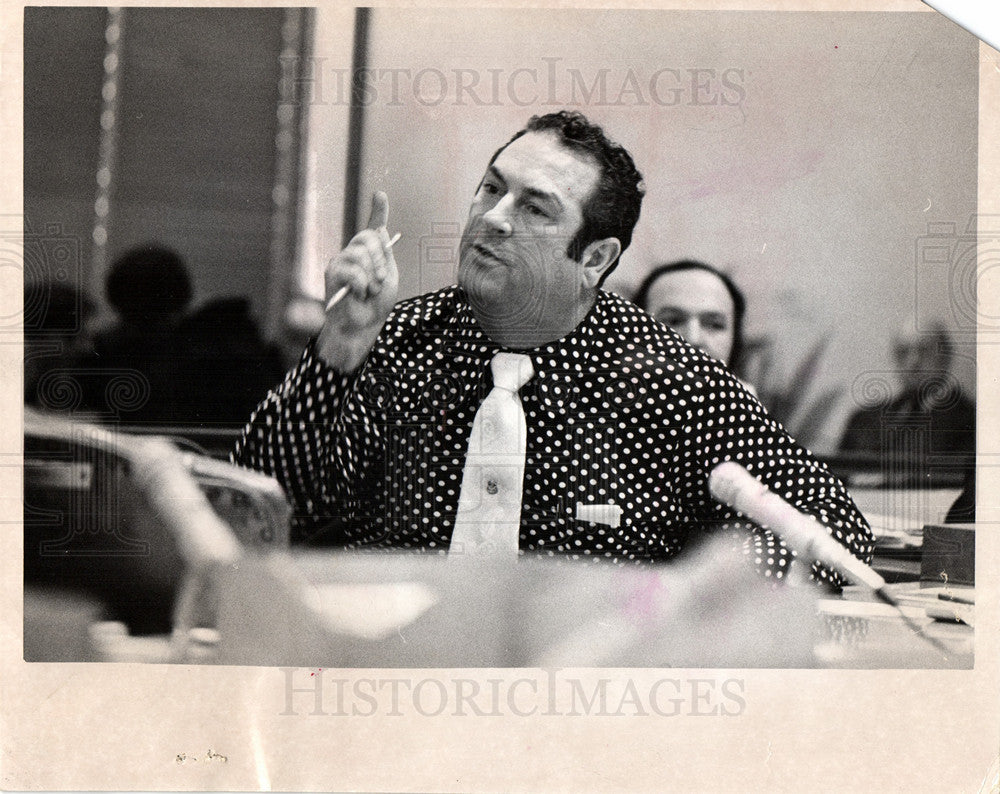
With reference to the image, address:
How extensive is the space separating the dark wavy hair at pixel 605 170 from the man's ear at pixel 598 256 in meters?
0.01

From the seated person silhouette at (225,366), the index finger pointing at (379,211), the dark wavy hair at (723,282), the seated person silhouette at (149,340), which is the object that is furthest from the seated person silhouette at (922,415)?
the seated person silhouette at (149,340)

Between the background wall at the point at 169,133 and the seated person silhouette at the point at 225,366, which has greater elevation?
the background wall at the point at 169,133

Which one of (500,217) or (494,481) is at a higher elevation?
(500,217)

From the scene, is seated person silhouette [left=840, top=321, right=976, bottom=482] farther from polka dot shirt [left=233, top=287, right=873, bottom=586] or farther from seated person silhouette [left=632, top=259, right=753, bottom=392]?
seated person silhouette [left=632, top=259, right=753, bottom=392]

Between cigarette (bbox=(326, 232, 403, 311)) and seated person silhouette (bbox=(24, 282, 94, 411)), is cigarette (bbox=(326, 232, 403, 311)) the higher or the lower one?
the higher one

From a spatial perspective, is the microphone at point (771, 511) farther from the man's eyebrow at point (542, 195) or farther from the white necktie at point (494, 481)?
the man's eyebrow at point (542, 195)

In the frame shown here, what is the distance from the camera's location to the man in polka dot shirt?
2.55 metres

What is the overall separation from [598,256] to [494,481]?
635 millimetres

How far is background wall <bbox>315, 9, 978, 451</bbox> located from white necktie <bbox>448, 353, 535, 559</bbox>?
37 cm

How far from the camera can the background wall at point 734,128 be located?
2566mm

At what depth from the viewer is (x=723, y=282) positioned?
101 inches

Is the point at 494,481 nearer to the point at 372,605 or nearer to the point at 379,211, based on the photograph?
the point at 372,605

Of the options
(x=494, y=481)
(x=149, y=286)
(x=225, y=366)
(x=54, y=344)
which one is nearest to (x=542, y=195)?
(x=494, y=481)

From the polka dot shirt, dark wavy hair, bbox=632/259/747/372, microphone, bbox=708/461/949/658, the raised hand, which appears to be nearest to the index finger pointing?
the raised hand
